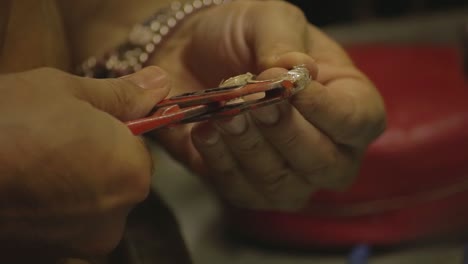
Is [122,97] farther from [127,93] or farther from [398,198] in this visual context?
[398,198]

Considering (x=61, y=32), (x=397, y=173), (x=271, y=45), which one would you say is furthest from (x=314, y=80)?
(x=397, y=173)

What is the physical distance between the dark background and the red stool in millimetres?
824

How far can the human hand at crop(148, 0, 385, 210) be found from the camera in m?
0.51

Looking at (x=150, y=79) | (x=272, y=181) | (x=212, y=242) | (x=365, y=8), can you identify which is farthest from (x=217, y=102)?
(x=365, y=8)

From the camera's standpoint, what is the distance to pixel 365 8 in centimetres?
176

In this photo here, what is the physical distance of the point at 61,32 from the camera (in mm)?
545

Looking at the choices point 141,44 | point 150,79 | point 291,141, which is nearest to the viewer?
point 150,79

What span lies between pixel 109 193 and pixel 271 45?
9.6 inches

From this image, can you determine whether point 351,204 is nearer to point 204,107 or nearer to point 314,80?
point 314,80

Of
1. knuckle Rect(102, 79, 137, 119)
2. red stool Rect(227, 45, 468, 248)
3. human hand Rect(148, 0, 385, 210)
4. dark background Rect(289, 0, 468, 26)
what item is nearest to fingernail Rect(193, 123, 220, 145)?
human hand Rect(148, 0, 385, 210)

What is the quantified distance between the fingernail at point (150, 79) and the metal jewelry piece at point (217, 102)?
0.02 metres

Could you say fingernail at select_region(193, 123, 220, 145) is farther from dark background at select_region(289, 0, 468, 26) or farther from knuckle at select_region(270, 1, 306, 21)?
dark background at select_region(289, 0, 468, 26)

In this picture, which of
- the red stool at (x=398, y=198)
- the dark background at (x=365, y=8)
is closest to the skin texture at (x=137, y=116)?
the red stool at (x=398, y=198)

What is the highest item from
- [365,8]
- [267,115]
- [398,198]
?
[267,115]
